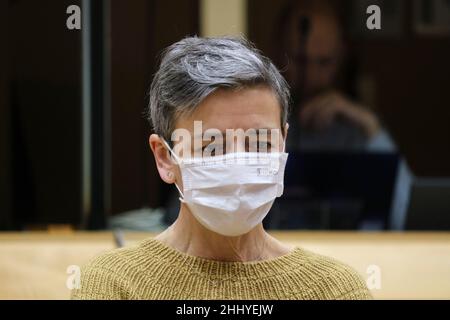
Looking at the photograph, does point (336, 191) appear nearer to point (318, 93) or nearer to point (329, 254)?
point (318, 93)

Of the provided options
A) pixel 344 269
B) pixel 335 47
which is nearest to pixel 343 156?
pixel 335 47

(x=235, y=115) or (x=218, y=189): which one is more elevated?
(x=235, y=115)

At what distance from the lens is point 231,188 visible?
67.8 inches

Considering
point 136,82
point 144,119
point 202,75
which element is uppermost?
point 202,75

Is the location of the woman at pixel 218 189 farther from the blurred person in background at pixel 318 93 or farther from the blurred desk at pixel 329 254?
the blurred person in background at pixel 318 93

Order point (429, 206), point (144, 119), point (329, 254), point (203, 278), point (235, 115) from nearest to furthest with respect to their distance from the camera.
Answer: point (235, 115), point (203, 278), point (329, 254), point (429, 206), point (144, 119)

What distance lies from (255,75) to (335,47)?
2693mm

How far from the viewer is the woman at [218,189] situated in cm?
163

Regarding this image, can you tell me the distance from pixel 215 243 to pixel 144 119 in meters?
1.91

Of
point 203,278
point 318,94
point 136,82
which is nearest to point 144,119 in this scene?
point 136,82

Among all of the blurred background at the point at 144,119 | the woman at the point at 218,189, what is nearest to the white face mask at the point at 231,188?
the woman at the point at 218,189

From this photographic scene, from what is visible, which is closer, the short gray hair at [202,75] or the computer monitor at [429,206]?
the short gray hair at [202,75]

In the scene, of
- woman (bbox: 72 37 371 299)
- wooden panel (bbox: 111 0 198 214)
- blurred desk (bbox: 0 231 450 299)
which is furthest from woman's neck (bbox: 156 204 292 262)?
wooden panel (bbox: 111 0 198 214)
